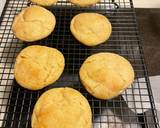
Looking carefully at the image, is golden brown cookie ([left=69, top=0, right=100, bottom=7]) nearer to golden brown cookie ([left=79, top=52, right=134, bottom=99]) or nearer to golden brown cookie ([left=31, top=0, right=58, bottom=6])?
golden brown cookie ([left=31, top=0, right=58, bottom=6])

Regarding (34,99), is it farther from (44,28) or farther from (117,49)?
(117,49)

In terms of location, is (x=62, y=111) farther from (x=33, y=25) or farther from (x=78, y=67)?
(x=33, y=25)

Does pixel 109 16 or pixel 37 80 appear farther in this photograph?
pixel 109 16

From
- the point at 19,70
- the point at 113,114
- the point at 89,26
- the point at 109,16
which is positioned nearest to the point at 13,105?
the point at 19,70

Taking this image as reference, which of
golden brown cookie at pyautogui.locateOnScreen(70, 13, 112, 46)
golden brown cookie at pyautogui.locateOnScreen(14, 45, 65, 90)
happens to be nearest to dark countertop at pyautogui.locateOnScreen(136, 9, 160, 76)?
golden brown cookie at pyautogui.locateOnScreen(70, 13, 112, 46)

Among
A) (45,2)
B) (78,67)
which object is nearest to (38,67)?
(78,67)

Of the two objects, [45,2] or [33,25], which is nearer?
[33,25]
